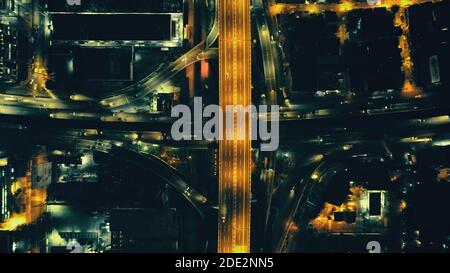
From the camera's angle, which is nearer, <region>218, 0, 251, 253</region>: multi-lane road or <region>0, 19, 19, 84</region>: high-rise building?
<region>0, 19, 19, 84</region>: high-rise building

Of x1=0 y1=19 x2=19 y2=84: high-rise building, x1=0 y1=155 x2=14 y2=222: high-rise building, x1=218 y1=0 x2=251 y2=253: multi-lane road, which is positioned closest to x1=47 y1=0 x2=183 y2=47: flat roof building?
x1=0 y1=19 x2=19 y2=84: high-rise building

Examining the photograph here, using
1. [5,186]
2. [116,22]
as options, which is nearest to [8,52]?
[116,22]

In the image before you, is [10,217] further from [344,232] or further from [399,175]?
[399,175]

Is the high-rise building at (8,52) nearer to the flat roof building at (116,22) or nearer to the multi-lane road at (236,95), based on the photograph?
the flat roof building at (116,22)

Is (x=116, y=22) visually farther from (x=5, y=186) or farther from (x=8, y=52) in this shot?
(x=5, y=186)

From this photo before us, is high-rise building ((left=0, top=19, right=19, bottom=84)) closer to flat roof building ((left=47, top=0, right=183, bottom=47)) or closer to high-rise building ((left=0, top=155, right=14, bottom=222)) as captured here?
flat roof building ((left=47, top=0, right=183, bottom=47))

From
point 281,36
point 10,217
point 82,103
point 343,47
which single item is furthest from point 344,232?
point 10,217
